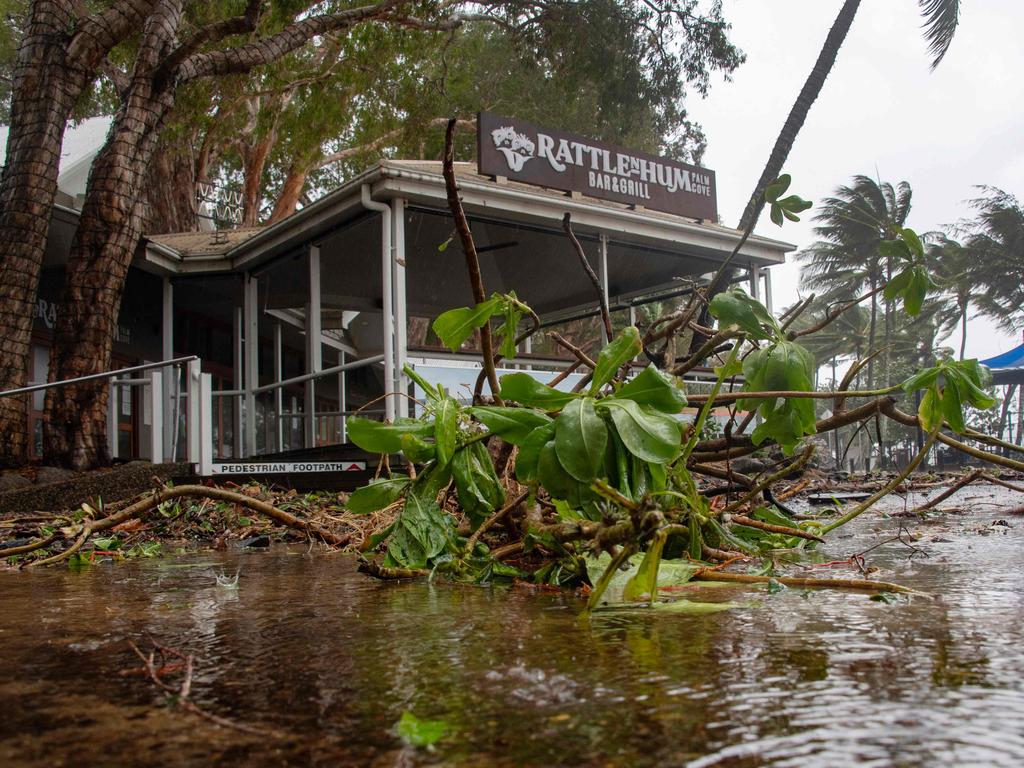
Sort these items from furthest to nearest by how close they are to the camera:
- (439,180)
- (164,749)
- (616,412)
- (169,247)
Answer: (169,247), (439,180), (616,412), (164,749)

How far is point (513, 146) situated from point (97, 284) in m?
4.66

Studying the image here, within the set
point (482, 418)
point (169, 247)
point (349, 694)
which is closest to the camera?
point (349, 694)

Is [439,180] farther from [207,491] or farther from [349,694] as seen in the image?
[349,694]

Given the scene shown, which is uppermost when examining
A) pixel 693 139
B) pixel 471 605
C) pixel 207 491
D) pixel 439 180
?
pixel 693 139

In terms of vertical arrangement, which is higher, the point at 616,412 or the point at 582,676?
the point at 616,412

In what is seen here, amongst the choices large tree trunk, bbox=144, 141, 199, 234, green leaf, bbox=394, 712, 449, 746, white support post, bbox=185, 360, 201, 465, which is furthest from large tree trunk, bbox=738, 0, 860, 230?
green leaf, bbox=394, 712, 449, 746

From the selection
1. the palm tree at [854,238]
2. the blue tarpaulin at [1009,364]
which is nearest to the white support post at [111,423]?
the blue tarpaulin at [1009,364]

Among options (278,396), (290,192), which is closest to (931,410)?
(278,396)

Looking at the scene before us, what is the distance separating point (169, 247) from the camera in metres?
10.6

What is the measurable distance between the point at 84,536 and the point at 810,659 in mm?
2688

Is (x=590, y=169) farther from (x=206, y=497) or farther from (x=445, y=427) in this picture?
(x=445, y=427)

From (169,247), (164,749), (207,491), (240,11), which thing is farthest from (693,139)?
(164,749)

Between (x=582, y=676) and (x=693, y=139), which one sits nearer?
(x=582, y=676)

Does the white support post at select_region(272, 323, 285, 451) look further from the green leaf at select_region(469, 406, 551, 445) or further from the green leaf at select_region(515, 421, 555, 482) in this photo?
the green leaf at select_region(515, 421, 555, 482)
